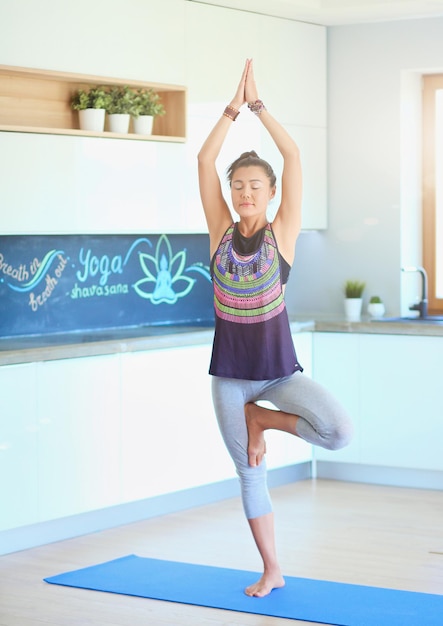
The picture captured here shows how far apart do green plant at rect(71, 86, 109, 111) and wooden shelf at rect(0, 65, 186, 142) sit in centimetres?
4

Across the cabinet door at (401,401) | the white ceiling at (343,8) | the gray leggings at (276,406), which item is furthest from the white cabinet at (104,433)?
the white ceiling at (343,8)

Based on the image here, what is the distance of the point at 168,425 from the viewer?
5242 millimetres

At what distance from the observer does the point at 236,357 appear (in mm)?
3916

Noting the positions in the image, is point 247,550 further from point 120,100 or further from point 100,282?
point 120,100

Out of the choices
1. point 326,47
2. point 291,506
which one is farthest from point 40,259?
point 326,47

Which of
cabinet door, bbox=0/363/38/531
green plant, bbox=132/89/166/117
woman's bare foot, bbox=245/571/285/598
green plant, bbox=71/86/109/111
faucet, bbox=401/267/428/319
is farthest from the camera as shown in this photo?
faucet, bbox=401/267/428/319

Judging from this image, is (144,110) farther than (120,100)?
Yes

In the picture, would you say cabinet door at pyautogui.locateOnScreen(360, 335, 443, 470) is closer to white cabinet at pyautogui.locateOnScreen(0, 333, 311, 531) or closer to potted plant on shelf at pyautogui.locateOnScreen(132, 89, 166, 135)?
white cabinet at pyautogui.locateOnScreen(0, 333, 311, 531)

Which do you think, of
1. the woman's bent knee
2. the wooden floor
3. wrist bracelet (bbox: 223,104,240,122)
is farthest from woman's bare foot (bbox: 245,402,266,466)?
wrist bracelet (bbox: 223,104,240,122)

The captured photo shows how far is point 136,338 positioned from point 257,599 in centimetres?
152

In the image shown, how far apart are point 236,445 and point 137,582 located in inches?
27.2

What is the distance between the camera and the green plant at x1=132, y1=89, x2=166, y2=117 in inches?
210

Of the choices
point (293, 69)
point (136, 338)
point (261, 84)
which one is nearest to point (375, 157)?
point (293, 69)

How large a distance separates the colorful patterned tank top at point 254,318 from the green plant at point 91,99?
1560 mm
